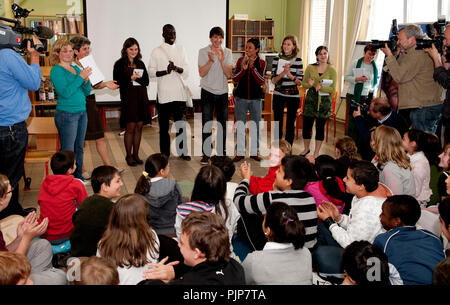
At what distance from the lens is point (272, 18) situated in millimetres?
8984

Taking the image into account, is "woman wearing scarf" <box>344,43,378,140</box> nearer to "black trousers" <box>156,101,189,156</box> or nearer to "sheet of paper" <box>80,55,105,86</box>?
"black trousers" <box>156,101,189,156</box>

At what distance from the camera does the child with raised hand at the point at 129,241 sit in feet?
5.64

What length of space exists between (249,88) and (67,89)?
2.07 meters

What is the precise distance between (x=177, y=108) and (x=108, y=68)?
3369mm

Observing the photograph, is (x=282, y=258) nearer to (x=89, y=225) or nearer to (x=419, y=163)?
(x=89, y=225)

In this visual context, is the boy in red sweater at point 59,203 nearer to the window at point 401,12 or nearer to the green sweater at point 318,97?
the green sweater at point 318,97

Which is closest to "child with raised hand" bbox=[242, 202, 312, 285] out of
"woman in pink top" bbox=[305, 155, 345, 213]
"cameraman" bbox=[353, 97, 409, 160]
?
"woman in pink top" bbox=[305, 155, 345, 213]

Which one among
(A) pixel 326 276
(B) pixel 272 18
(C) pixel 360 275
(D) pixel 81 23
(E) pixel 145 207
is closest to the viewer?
(C) pixel 360 275

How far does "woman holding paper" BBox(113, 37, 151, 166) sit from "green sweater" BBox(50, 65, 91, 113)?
0.83 meters

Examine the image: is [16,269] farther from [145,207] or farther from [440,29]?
[440,29]

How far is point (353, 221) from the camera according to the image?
2107mm

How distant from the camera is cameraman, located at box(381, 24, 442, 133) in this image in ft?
12.4

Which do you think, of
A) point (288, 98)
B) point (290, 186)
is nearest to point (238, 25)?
point (288, 98)

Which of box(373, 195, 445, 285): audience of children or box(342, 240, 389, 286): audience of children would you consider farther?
box(373, 195, 445, 285): audience of children
